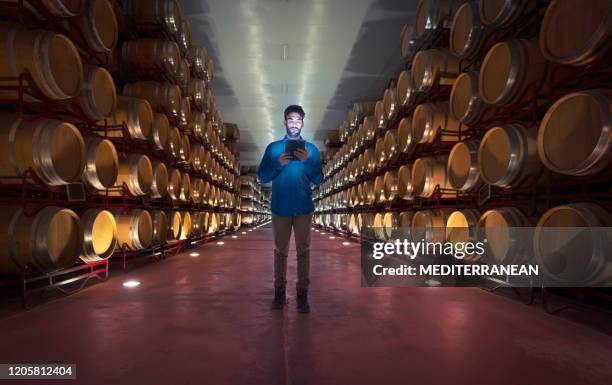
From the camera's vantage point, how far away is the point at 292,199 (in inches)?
140

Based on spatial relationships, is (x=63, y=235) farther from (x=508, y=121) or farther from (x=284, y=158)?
(x=508, y=121)

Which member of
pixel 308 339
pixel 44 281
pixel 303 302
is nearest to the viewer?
pixel 308 339

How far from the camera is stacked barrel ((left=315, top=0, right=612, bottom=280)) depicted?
9.92ft

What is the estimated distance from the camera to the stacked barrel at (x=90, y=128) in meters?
3.44

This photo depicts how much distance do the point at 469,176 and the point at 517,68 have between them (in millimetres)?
1444

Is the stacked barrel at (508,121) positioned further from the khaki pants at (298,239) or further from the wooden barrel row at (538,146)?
the khaki pants at (298,239)

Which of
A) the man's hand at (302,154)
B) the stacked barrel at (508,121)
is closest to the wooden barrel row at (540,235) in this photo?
the stacked barrel at (508,121)

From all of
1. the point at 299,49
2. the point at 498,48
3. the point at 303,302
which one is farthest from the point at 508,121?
the point at 299,49

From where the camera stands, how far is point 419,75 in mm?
6246

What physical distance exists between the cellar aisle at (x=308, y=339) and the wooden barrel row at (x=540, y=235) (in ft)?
1.47

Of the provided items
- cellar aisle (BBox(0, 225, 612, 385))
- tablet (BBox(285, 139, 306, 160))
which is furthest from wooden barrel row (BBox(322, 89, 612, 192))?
tablet (BBox(285, 139, 306, 160))

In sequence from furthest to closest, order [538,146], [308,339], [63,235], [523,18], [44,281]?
[44,281], [523,18], [63,235], [538,146], [308,339]

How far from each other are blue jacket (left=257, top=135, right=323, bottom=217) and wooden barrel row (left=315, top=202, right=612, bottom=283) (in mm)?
1990

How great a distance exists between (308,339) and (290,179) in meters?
1.45
